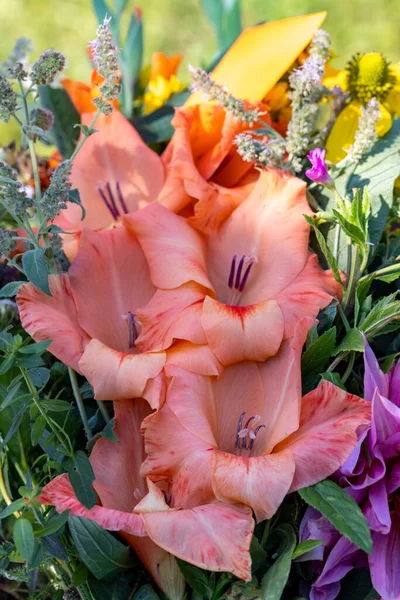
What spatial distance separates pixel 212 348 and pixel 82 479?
7.0 inches

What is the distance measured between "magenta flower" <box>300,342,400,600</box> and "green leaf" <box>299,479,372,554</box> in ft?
0.10

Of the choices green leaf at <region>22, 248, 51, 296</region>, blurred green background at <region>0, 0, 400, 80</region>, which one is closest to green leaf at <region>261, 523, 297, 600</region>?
green leaf at <region>22, 248, 51, 296</region>

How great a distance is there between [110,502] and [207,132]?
1.63 ft

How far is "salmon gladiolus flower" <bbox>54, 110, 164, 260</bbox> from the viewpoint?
3.05ft

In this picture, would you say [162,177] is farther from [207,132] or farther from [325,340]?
[325,340]

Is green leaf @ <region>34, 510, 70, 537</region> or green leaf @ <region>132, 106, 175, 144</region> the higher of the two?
green leaf @ <region>132, 106, 175, 144</region>

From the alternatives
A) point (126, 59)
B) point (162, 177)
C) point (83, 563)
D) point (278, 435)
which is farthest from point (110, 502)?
point (126, 59)

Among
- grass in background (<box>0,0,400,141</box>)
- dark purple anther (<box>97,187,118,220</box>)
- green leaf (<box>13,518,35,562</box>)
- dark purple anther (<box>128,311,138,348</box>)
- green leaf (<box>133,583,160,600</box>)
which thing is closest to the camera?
green leaf (<box>13,518,35,562</box>)

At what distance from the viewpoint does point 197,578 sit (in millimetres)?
648

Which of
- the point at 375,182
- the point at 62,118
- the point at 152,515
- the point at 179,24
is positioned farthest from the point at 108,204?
the point at 179,24

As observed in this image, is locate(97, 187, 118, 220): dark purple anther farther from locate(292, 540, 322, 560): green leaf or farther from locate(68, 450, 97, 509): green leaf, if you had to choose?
locate(292, 540, 322, 560): green leaf

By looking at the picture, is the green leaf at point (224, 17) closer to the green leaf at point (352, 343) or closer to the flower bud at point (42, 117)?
the flower bud at point (42, 117)

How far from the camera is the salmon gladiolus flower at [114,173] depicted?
93 centimetres

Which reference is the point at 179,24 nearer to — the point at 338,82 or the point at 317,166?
the point at 338,82
